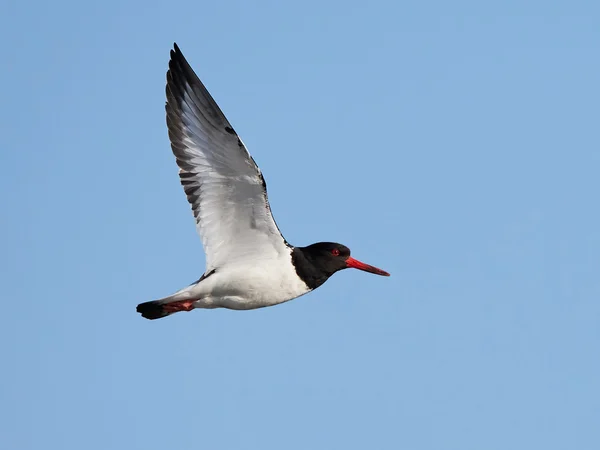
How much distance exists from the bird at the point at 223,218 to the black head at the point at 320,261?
0.02 m

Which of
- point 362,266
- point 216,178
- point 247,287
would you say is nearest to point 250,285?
point 247,287

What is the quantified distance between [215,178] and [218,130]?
692mm

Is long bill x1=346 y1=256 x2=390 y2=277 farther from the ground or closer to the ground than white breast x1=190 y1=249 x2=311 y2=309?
farther from the ground

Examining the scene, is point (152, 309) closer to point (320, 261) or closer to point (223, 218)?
point (223, 218)

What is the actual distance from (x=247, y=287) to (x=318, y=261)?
48.3 inches

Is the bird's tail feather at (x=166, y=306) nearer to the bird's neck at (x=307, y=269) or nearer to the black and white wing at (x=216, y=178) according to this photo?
the black and white wing at (x=216, y=178)

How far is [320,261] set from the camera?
16.3 meters

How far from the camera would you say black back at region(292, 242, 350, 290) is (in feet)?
52.4

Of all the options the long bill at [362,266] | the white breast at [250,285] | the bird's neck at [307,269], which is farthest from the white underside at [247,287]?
the long bill at [362,266]

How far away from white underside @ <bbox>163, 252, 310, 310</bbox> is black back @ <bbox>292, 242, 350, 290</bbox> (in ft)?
0.51

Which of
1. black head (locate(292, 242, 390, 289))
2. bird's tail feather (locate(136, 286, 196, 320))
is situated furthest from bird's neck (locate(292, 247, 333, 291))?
bird's tail feather (locate(136, 286, 196, 320))

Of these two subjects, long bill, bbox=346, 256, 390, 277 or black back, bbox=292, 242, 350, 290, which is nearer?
black back, bbox=292, 242, 350, 290

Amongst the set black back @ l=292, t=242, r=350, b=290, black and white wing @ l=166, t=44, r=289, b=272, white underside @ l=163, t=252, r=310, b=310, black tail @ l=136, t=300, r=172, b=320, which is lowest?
black tail @ l=136, t=300, r=172, b=320

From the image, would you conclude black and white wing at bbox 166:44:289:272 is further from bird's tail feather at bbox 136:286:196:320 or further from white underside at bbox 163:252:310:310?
bird's tail feather at bbox 136:286:196:320
